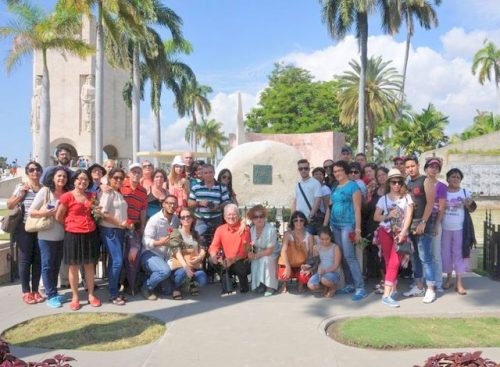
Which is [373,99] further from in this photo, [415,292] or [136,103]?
[415,292]

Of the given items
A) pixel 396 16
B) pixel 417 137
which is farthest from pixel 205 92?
pixel 396 16

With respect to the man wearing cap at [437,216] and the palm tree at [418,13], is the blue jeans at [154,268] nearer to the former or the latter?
the man wearing cap at [437,216]

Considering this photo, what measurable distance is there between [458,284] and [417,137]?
3069cm

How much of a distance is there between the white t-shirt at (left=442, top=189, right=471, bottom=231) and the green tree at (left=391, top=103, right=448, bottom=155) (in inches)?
1180

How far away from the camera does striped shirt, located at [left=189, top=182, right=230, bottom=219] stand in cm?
665

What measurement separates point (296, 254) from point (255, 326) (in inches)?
62.4

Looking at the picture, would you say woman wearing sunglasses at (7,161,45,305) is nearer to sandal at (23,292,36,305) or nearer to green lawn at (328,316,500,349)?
sandal at (23,292,36,305)

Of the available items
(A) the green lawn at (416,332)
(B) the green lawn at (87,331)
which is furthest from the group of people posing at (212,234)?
(A) the green lawn at (416,332)

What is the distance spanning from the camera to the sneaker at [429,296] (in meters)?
5.80

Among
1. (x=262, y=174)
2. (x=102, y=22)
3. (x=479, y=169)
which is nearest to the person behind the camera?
(x=262, y=174)

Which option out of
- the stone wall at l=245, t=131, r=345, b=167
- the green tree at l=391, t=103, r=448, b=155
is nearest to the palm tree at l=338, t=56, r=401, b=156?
the green tree at l=391, t=103, r=448, b=155

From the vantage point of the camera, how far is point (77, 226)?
5504 millimetres

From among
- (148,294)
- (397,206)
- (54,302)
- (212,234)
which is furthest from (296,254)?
(54,302)

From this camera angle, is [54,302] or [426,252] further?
[426,252]
